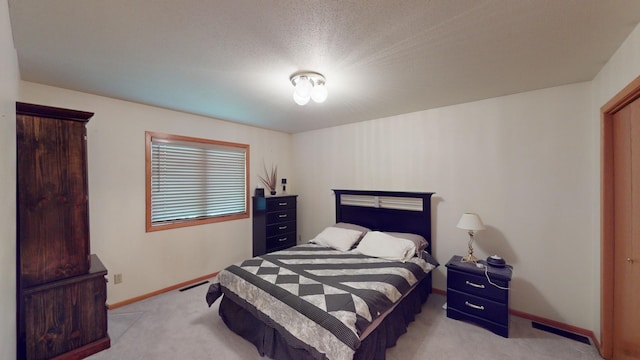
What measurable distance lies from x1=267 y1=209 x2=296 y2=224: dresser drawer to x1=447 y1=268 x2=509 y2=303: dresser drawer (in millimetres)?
2711

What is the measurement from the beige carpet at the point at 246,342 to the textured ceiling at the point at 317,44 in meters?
2.37

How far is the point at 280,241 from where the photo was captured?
4418 mm

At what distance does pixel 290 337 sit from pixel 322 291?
403mm

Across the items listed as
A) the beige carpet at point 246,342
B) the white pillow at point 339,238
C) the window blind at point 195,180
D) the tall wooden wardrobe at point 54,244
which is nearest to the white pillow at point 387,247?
the white pillow at point 339,238

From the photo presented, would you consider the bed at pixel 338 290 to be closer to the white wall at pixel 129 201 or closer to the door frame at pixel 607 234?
the white wall at pixel 129 201

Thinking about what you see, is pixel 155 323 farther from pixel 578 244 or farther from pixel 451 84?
pixel 578 244

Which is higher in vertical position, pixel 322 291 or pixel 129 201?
pixel 129 201

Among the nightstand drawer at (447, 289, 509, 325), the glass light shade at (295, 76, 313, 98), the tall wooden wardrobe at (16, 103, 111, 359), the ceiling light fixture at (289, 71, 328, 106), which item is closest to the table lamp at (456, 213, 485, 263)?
the nightstand drawer at (447, 289, 509, 325)

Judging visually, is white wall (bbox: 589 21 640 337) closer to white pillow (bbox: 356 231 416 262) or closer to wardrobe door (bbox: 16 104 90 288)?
white pillow (bbox: 356 231 416 262)

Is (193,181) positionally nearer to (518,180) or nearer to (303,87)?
(303,87)

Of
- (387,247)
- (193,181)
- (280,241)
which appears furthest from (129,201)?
(387,247)

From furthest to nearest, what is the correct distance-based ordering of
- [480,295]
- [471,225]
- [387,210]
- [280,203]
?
[280,203], [387,210], [471,225], [480,295]

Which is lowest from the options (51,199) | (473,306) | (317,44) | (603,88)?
(473,306)

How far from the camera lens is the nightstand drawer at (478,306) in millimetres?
2334
